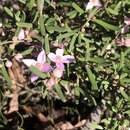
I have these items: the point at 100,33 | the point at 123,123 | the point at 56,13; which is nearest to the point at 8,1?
the point at 56,13

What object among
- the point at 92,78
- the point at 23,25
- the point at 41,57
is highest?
the point at 23,25

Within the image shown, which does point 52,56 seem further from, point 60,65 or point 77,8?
point 77,8

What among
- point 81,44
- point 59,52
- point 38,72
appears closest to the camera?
point 38,72

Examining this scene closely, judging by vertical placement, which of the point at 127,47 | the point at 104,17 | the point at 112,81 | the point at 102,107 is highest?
the point at 104,17

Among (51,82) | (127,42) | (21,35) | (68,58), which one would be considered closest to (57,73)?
(51,82)

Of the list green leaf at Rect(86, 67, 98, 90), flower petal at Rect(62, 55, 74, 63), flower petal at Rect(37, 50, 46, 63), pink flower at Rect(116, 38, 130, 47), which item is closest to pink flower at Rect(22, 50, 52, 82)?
flower petal at Rect(37, 50, 46, 63)

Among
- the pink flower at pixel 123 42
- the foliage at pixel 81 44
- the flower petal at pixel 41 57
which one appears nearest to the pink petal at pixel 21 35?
the foliage at pixel 81 44

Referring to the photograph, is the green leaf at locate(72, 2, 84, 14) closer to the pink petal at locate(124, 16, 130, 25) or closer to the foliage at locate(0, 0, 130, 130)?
the foliage at locate(0, 0, 130, 130)

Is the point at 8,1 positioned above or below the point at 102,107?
above

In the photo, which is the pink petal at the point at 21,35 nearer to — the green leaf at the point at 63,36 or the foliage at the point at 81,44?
the foliage at the point at 81,44

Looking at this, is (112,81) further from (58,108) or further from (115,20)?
(58,108)

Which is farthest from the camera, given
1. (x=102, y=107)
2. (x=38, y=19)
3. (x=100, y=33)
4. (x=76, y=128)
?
(x=76, y=128)
